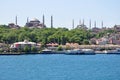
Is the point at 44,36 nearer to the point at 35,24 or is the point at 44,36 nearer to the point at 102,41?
the point at 102,41

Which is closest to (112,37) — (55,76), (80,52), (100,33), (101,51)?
(100,33)

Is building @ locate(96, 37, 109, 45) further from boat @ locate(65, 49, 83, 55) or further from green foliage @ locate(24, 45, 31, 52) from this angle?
green foliage @ locate(24, 45, 31, 52)

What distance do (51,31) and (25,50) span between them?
73.6ft

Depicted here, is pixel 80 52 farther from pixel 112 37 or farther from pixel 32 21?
pixel 32 21

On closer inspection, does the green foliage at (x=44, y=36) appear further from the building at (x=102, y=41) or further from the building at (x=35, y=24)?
the building at (x=35, y=24)

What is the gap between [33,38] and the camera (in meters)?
109

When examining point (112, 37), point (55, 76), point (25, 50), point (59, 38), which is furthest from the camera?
point (112, 37)

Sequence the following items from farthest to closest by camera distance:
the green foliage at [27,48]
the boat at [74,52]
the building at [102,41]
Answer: the building at [102,41]
the boat at [74,52]
the green foliage at [27,48]

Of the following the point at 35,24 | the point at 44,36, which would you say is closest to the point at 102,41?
the point at 44,36

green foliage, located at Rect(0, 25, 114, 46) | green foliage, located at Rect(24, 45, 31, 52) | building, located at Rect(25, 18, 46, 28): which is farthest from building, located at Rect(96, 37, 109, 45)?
green foliage, located at Rect(24, 45, 31, 52)

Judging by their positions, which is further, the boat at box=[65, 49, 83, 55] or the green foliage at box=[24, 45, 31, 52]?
the boat at box=[65, 49, 83, 55]

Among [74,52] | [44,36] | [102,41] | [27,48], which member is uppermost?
[44,36]

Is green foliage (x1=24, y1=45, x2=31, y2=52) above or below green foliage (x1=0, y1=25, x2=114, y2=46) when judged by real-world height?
below

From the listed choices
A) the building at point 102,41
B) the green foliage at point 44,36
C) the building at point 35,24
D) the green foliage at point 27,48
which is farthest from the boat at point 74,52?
the building at point 35,24
